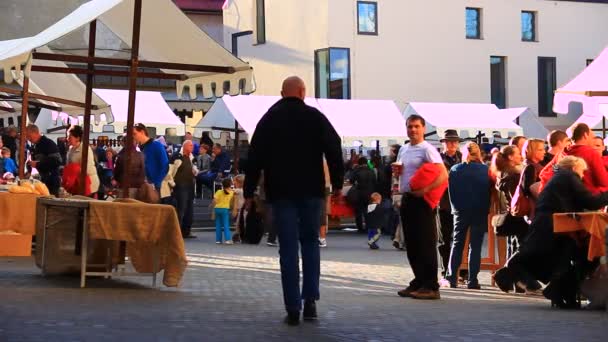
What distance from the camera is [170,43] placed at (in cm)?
1773

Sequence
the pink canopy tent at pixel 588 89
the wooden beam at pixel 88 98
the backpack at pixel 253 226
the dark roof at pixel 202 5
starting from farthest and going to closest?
the dark roof at pixel 202 5 → the backpack at pixel 253 226 → the pink canopy tent at pixel 588 89 → the wooden beam at pixel 88 98

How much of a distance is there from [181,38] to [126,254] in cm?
308

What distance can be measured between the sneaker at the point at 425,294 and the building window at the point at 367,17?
38.9 metres

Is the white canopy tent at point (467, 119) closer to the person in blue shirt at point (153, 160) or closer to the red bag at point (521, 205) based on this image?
the person in blue shirt at point (153, 160)

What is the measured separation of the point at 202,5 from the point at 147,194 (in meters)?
49.2

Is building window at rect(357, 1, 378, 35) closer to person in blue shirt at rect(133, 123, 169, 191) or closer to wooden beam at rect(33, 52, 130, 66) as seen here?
person in blue shirt at rect(133, 123, 169, 191)

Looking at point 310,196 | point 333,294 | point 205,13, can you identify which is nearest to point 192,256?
point 333,294

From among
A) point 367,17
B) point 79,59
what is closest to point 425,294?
point 79,59

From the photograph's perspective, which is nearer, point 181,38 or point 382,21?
point 181,38

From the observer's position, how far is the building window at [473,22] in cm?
5447

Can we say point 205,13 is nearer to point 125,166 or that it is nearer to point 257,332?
point 125,166

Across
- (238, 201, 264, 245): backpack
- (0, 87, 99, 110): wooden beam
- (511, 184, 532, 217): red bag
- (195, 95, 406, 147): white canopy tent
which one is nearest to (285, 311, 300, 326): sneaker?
(511, 184, 532, 217): red bag

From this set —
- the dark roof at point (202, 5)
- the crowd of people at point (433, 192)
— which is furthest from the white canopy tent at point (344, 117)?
the dark roof at point (202, 5)

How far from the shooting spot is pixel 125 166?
15352 mm
